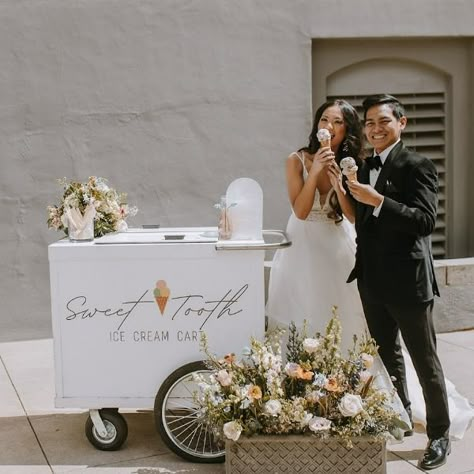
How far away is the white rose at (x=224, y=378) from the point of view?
12.6 ft

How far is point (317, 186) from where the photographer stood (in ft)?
15.1

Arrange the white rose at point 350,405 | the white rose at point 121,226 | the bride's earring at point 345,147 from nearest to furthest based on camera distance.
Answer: the white rose at point 350,405
the bride's earring at point 345,147
the white rose at point 121,226

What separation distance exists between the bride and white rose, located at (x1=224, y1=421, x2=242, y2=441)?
3.20ft

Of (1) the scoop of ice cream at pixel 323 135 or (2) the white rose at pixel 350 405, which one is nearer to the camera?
(2) the white rose at pixel 350 405

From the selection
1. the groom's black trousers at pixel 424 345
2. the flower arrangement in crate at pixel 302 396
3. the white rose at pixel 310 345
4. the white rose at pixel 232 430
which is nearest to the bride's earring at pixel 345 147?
the groom's black trousers at pixel 424 345

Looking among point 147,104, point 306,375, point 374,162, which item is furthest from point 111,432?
point 147,104

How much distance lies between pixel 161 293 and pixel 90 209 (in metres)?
0.65

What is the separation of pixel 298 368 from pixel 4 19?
A: 4.29 meters

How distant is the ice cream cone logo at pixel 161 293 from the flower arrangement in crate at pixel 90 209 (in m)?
0.58

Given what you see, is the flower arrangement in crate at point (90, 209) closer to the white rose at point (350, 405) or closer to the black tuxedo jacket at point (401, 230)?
the black tuxedo jacket at point (401, 230)

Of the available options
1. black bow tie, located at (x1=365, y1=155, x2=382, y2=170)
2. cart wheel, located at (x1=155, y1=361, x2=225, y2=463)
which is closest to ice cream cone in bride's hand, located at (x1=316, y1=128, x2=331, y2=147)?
black bow tie, located at (x1=365, y1=155, x2=382, y2=170)

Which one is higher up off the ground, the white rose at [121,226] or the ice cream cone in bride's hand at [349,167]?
the ice cream cone in bride's hand at [349,167]

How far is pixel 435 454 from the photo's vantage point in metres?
4.13

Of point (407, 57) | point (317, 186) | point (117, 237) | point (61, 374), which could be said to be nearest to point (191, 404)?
point (61, 374)
